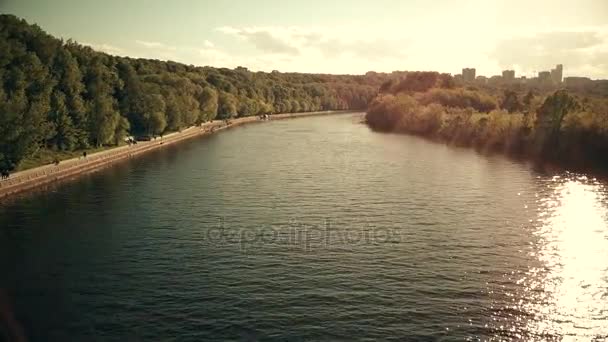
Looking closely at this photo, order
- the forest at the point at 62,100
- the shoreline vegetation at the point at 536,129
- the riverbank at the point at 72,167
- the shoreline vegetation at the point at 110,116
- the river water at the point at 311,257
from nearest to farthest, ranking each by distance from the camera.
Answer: the river water at the point at 311,257 < the riverbank at the point at 72,167 < the forest at the point at 62,100 < the shoreline vegetation at the point at 110,116 < the shoreline vegetation at the point at 536,129

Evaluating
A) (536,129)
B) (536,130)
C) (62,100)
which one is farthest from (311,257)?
(536,129)

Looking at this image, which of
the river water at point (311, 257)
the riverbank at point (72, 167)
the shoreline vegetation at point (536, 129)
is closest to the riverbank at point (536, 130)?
the shoreline vegetation at point (536, 129)

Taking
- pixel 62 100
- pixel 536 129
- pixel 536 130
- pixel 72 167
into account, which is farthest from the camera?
pixel 536 129

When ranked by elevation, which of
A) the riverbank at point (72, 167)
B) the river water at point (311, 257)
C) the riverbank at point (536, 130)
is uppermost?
the riverbank at point (536, 130)

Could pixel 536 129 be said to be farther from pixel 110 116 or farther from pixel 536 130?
pixel 110 116

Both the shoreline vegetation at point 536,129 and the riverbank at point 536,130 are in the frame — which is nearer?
the riverbank at point 536,130

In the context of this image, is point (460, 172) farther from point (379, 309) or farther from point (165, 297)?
point (165, 297)

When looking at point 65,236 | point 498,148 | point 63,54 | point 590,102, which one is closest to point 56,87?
point 63,54

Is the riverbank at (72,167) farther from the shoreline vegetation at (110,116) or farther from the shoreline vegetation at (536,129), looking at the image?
the shoreline vegetation at (536,129)

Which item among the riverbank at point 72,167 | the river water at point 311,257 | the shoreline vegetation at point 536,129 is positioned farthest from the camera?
the shoreline vegetation at point 536,129
